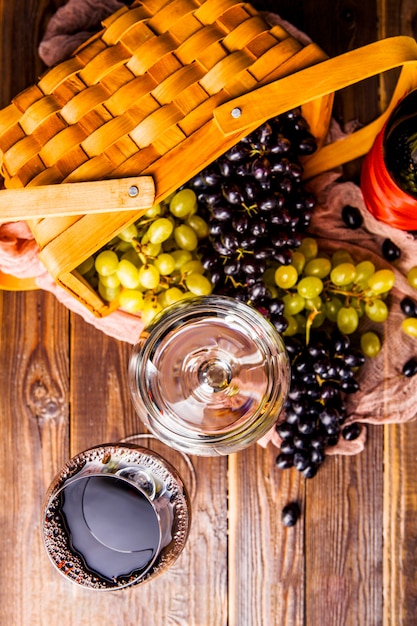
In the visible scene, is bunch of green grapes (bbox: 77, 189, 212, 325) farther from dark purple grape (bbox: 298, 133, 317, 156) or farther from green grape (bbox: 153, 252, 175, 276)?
dark purple grape (bbox: 298, 133, 317, 156)

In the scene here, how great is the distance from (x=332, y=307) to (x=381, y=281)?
0.08 m

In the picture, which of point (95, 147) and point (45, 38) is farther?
point (45, 38)

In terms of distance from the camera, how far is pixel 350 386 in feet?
2.87

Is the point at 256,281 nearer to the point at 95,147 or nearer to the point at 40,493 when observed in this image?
the point at 95,147

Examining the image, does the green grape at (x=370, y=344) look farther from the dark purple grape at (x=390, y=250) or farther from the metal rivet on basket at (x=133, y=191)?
the metal rivet on basket at (x=133, y=191)

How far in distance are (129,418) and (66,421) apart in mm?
94

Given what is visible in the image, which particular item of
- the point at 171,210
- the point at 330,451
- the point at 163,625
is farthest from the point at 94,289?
the point at 163,625

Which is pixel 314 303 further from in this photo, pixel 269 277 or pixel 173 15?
pixel 173 15

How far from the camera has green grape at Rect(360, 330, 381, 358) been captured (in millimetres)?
911

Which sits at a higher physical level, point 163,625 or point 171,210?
point 171,210

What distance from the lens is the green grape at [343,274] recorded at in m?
0.86

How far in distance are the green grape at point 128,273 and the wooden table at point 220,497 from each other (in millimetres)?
146

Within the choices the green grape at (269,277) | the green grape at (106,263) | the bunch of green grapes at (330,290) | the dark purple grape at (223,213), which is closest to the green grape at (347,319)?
the bunch of green grapes at (330,290)

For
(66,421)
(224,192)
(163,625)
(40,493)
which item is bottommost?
(163,625)
